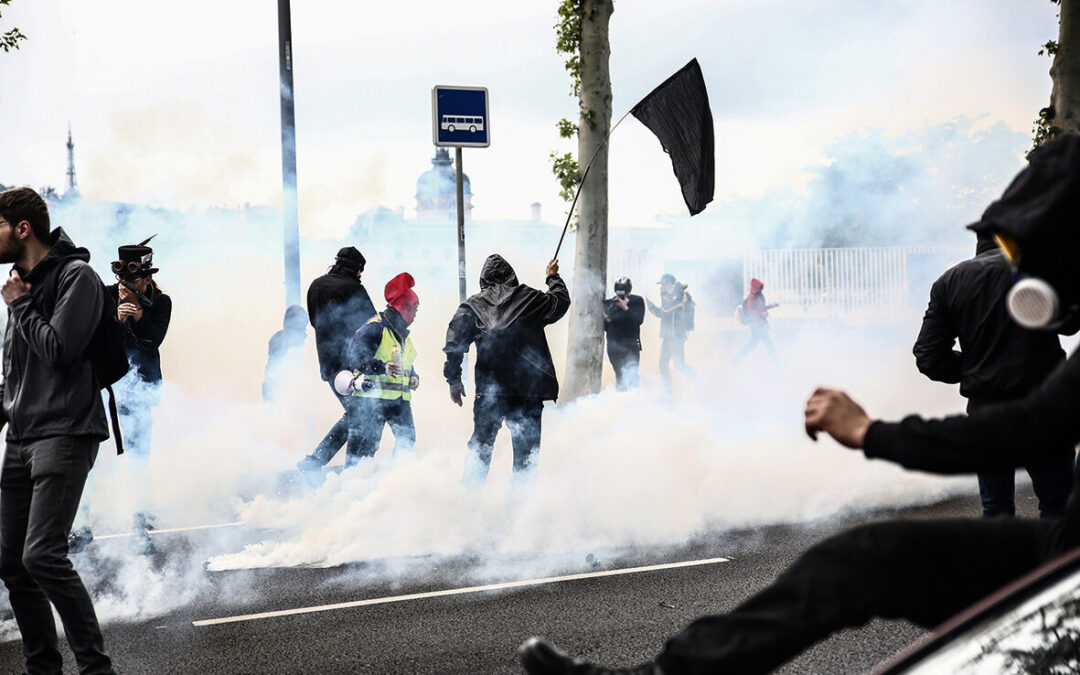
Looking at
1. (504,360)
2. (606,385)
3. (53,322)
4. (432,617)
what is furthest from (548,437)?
(606,385)

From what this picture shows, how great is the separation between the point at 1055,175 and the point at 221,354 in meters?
10.5

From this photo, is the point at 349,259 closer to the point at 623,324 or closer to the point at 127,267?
the point at 127,267

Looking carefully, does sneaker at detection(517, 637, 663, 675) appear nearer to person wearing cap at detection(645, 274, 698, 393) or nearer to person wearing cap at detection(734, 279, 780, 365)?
person wearing cap at detection(645, 274, 698, 393)

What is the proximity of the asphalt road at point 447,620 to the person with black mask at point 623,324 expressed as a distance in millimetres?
7057

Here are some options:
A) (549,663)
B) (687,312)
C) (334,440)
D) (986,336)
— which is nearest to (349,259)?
(334,440)

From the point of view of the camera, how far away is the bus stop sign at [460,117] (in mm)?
7820

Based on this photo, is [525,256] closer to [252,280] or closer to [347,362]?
[252,280]

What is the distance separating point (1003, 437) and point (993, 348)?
2.74m

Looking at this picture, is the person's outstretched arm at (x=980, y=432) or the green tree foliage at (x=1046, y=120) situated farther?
the green tree foliage at (x=1046, y=120)

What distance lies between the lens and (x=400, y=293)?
6.94 meters

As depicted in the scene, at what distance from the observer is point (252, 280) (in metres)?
10.9

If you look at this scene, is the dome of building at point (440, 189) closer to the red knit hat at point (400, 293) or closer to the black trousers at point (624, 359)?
the red knit hat at point (400, 293)

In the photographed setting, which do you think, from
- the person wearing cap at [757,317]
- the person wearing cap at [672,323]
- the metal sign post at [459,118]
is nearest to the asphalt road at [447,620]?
the metal sign post at [459,118]

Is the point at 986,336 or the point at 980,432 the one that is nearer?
the point at 980,432
